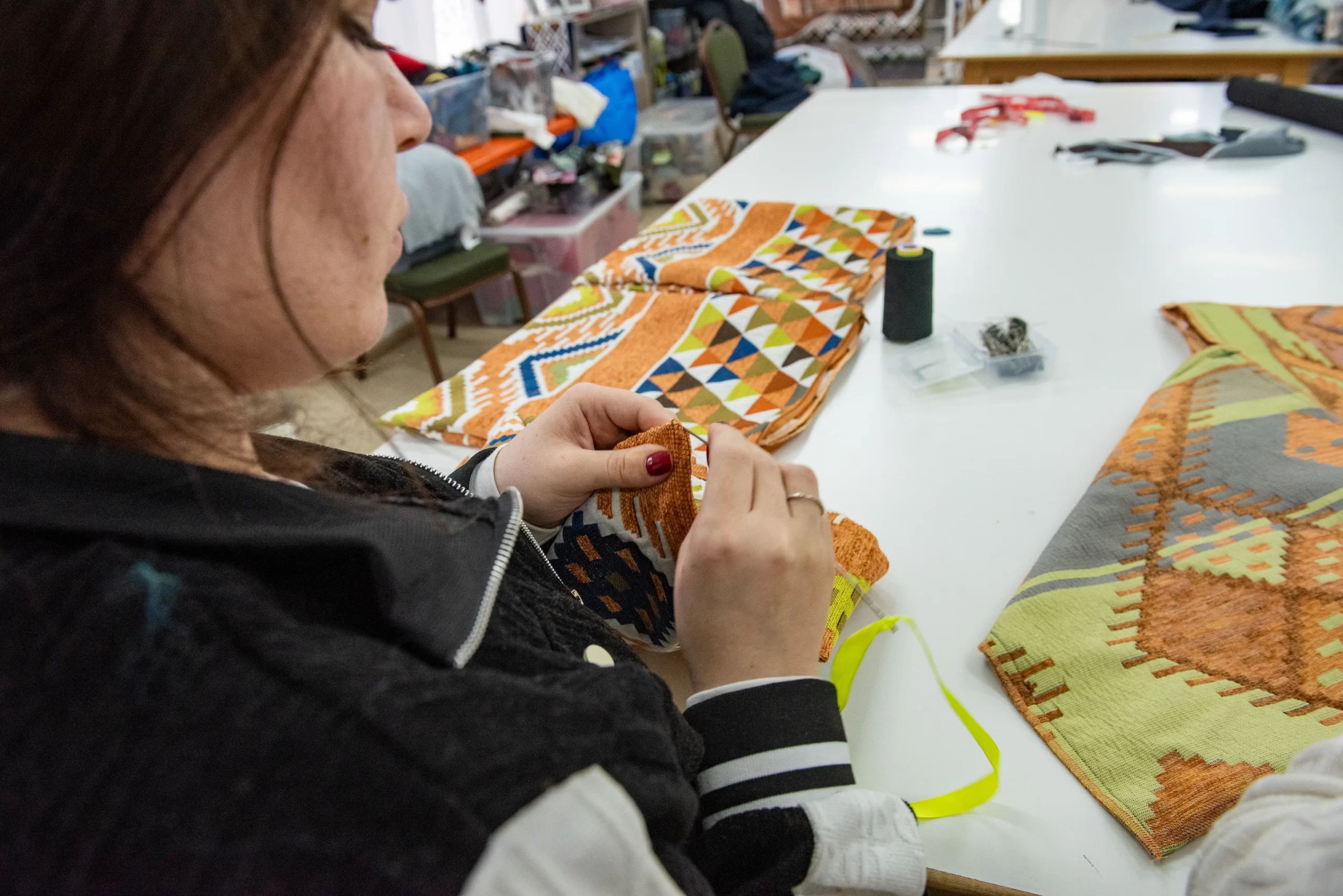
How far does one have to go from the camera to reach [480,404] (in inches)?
43.2

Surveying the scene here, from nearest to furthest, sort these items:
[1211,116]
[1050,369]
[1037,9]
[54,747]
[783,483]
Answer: [54,747] → [783,483] → [1050,369] → [1211,116] → [1037,9]

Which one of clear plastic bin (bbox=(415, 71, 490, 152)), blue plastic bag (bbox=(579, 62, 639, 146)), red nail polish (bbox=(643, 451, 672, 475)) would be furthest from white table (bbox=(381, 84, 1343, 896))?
blue plastic bag (bbox=(579, 62, 639, 146))

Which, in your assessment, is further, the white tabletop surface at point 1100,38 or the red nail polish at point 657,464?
the white tabletop surface at point 1100,38

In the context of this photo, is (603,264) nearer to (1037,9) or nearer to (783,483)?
(783,483)

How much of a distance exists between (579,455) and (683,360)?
44cm

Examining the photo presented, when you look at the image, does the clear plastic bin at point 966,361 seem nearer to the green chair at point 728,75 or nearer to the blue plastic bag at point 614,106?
the blue plastic bag at point 614,106

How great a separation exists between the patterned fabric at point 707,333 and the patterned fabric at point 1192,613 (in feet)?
1.22

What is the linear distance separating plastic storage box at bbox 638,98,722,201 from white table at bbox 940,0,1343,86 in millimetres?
1235

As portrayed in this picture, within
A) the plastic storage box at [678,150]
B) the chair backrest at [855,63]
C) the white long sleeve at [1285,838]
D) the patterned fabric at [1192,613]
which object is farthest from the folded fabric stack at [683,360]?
the chair backrest at [855,63]

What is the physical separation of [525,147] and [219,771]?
112 inches

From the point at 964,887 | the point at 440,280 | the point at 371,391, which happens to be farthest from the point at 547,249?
the point at 964,887

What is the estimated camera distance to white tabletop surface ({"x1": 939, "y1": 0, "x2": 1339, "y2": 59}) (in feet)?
8.35

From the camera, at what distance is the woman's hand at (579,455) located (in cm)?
71

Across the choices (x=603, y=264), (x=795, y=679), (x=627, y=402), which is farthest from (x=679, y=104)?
(x=795, y=679)
